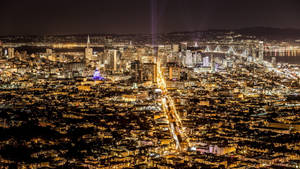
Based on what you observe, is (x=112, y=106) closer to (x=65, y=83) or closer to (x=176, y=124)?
(x=176, y=124)

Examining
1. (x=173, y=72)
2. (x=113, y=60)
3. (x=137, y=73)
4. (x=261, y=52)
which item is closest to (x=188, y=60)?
(x=113, y=60)

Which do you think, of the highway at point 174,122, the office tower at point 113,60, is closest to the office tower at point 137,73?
the highway at point 174,122

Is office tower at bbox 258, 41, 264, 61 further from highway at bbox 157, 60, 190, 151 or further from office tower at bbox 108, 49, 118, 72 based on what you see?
highway at bbox 157, 60, 190, 151

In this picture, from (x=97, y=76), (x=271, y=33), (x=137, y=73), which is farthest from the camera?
(x=271, y=33)

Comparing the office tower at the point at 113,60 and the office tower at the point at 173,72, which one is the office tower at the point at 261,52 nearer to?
the office tower at the point at 113,60

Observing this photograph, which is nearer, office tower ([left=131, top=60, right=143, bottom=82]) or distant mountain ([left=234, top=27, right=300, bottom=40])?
office tower ([left=131, top=60, right=143, bottom=82])

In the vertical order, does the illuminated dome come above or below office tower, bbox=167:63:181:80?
below

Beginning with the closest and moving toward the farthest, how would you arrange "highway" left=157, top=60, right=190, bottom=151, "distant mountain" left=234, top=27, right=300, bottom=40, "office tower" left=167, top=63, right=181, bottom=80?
"highway" left=157, top=60, right=190, bottom=151 < "office tower" left=167, top=63, right=181, bottom=80 < "distant mountain" left=234, top=27, right=300, bottom=40

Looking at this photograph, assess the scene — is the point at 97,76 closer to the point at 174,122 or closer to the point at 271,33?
the point at 174,122

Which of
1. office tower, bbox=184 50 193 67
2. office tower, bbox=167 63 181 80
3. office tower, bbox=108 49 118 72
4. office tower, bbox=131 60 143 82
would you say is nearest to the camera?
office tower, bbox=131 60 143 82

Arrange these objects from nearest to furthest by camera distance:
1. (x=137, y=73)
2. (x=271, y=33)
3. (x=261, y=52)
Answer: (x=137, y=73), (x=261, y=52), (x=271, y=33)

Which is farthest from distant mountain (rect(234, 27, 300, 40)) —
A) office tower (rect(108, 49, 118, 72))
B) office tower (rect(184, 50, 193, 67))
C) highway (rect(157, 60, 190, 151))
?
highway (rect(157, 60, 190, 151))
